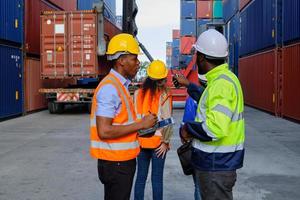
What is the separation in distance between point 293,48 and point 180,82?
1270 centimetres

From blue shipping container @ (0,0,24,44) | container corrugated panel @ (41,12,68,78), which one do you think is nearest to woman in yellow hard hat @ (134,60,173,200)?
blue shipping container @ (0,0,24,44)

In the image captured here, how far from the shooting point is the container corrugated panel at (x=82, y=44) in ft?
60.0

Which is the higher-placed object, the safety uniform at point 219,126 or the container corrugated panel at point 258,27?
the container corrugated panel at point 258,27

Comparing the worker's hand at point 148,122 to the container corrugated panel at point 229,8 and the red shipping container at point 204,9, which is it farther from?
the red shipping container at point 204,9

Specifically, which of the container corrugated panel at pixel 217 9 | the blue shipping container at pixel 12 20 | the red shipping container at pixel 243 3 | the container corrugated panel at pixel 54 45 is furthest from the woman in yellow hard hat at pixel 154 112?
the container corrugated panel at pixel 217 9

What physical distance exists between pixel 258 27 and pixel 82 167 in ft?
50.5

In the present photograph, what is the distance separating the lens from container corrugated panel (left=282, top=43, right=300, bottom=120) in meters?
15.4

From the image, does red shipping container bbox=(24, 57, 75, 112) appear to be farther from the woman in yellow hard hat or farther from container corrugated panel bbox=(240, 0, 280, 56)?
the woman in yellow hard hat

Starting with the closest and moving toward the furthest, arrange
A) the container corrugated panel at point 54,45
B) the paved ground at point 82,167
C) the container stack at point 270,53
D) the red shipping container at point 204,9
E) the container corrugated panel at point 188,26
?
the paved ground at point 82,167 < the container stack at point 270,53 < the container corrugated panel at point 54,45 < the red shipping container at point 204,9 < the container corrugated panel at point 188,26

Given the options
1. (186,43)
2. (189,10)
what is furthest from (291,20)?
(189,10)

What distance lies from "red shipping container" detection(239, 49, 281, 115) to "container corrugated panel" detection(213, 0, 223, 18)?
1176cm

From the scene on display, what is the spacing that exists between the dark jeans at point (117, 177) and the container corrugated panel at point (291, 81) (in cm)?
1273

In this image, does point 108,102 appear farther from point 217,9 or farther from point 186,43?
point 217,9

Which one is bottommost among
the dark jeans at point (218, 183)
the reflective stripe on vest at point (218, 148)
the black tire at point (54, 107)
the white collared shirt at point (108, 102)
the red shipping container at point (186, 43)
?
the black tire at point (54, 107)
